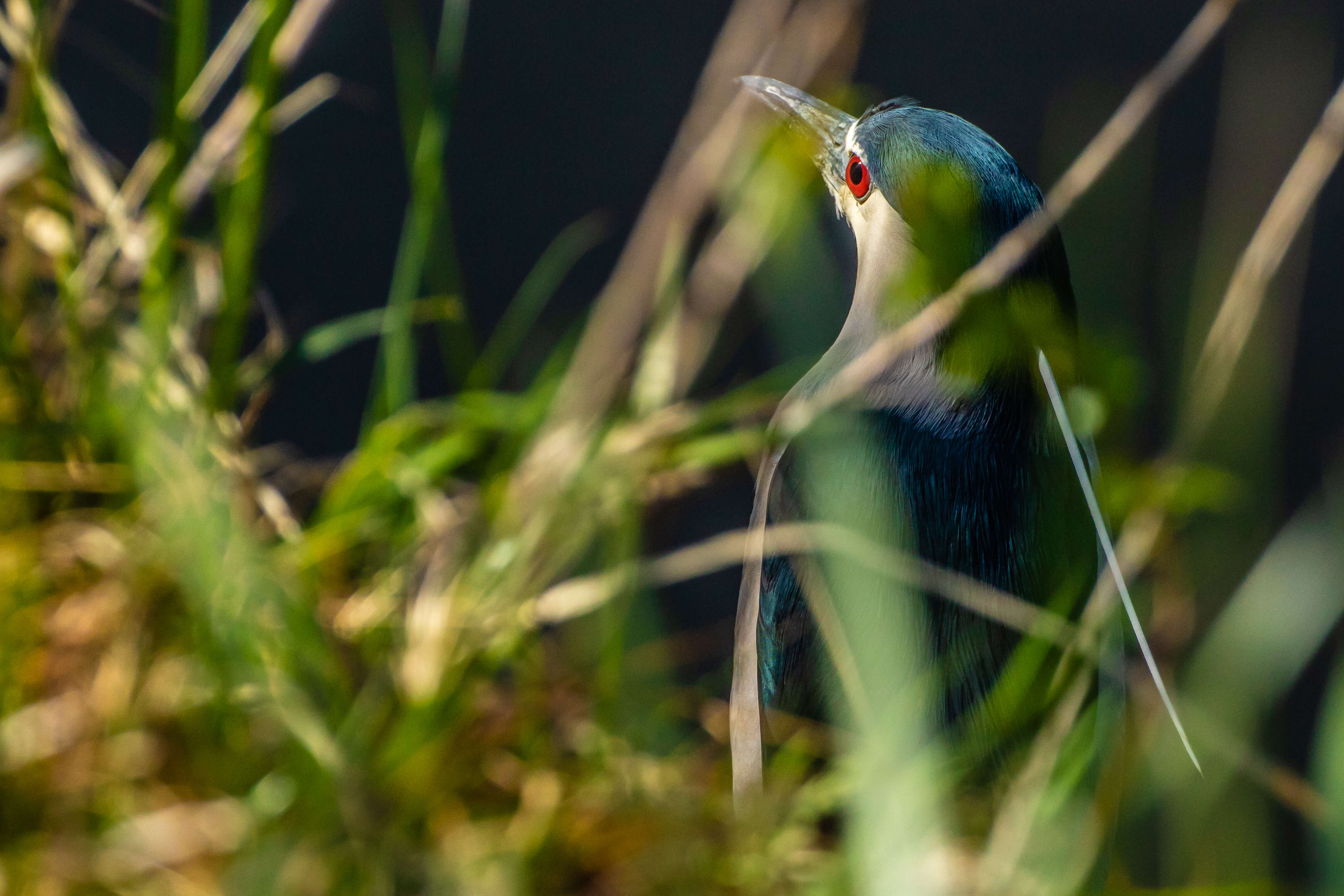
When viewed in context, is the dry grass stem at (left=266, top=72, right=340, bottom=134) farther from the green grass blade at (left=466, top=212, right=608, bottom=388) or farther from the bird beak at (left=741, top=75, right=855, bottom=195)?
the bird beak at (left=741, top=75, right=855, bottom=195)

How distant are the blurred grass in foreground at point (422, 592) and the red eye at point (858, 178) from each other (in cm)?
Answer: 6

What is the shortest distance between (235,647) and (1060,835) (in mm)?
474

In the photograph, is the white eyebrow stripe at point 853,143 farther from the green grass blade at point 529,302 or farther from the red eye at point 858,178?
the green grass blade at point 529,302

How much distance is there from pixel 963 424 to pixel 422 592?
1.65 feet

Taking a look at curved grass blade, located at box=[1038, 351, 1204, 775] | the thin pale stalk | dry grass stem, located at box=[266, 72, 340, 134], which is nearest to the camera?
curved grass blade, located at box=[1038, 351, 1204, 775]

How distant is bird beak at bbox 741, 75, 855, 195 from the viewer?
20.3 inches

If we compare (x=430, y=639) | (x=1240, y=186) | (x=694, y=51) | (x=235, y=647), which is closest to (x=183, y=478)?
(x=235, y=647)

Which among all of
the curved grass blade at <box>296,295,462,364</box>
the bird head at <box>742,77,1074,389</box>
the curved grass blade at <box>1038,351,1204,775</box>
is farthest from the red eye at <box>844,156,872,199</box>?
the curved grass blade at <box>296,295,462,364</box>

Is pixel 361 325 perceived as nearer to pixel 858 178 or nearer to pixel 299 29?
pixel 299 29

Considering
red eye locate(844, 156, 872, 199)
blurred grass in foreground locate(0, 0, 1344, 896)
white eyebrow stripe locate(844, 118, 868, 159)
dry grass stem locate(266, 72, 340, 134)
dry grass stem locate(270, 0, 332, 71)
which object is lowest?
blurred grass in foreground locate(0, 0, 1344, 896)

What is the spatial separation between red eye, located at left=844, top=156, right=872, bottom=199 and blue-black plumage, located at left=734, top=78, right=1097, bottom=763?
0.08ft

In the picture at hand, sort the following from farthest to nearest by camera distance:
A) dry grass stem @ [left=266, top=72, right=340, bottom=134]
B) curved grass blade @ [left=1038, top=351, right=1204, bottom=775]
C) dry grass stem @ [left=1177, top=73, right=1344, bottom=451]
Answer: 1. dry grass stem @ [left=266, top=72, right=340, bottom=134]
2. dry grass stem @ [left=1177, top=73, right=1344, bottom=451]
3. curved grass blade @ [left=1038, top=351, right=1204, bottom=775]

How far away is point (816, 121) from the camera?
0.52 metres

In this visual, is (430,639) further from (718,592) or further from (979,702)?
(718,592)
